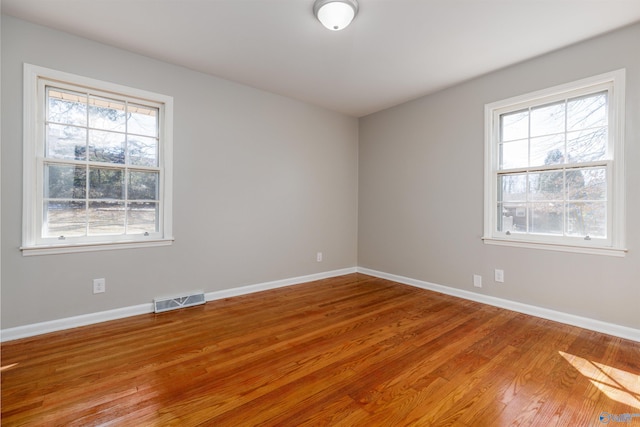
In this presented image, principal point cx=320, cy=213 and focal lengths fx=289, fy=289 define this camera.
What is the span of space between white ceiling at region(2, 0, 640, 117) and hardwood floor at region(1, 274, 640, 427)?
2573 millimetres

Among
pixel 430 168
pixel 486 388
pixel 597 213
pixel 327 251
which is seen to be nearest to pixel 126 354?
pixel 486 388

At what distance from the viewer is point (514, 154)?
314 centimetres

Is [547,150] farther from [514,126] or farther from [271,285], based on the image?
[271,285]

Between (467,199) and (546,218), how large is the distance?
787mm

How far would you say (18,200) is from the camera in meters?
2.35

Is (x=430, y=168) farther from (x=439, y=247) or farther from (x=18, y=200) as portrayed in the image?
(x=18, y=200)

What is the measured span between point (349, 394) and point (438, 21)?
279cm

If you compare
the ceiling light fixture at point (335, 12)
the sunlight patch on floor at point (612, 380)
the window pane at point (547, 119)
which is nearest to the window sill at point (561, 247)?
the sunlight patch on floor at point (612, 380)

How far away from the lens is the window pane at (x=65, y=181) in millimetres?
2527

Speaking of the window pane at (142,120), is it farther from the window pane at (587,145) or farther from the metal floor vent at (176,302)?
the window pane at (587,145)

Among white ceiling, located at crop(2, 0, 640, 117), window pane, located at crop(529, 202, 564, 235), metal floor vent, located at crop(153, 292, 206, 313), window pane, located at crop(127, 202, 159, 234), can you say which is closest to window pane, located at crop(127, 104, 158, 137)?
white ceiling, located at crop(2, 0, 640, 117)

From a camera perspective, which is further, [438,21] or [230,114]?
[230,114]

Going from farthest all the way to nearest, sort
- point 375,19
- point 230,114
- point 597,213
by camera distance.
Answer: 1. point 230,114
2. point 597,213
3. point 375,19

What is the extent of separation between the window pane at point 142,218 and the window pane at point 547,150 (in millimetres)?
3990
